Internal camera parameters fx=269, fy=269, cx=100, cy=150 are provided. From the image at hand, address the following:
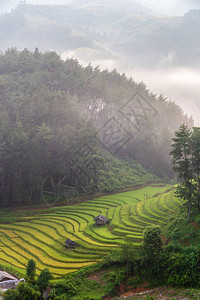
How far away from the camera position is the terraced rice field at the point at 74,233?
98.8 ft

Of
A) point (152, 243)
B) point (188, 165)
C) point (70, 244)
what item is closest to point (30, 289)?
point (70, 244)

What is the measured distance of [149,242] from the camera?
2592cm

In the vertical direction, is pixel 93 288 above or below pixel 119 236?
below

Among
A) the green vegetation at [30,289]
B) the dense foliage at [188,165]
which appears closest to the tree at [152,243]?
the dense foliage at [188,165]

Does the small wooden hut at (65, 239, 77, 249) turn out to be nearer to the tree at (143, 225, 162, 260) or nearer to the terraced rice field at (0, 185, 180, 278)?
the terraced rice field at (0, 185, 180, 278)

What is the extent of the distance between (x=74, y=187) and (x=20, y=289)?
A: 33059mm

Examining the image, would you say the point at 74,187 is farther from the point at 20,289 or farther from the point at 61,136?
the point at 20,289

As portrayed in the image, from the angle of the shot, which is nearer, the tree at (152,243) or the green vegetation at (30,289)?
the green vegetation at (30,289)

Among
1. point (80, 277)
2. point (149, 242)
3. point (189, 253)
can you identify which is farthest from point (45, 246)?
point (189, 253)

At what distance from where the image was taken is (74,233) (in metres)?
36.3

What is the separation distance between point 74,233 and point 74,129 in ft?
80.6

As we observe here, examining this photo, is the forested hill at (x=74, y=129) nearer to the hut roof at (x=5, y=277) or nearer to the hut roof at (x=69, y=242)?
the hut roof at (x=69, y=242)

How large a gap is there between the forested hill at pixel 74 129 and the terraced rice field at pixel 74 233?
8119 mm

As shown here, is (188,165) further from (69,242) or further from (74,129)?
(74,129)
